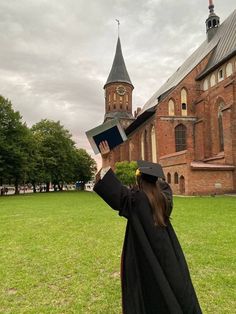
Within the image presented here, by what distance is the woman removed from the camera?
249 centimetres

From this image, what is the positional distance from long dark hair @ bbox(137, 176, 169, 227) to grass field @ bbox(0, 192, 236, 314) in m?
1.93

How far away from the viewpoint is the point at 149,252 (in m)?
2.47

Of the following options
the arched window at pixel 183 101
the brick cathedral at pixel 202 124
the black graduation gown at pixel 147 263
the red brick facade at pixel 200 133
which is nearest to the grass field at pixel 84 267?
the black graduation gown at pixel 147 263

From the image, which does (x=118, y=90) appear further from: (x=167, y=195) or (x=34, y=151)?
(x=167, y=195)

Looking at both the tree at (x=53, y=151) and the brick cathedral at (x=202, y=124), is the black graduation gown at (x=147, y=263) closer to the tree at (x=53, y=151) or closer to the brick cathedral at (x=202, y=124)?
the brick cathedral at (x=202, y=124)

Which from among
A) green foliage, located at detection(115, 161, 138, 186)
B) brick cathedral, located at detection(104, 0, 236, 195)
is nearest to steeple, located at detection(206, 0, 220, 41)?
brick cathedral, located at detection(104, 0, 236, 195)

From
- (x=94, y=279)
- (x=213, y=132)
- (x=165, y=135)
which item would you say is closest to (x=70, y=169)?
(x=165, y=135)

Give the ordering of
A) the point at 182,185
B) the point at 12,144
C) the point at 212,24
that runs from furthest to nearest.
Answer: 1. the point at 12,144
2. the point at 212,24
3. the point at 182,185

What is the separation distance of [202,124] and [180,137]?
2.81 m

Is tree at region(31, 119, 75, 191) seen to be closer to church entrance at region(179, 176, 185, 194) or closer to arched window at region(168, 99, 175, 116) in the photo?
arched window at region(168, 99, 175, 116)

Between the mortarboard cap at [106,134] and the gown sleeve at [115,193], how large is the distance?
329 mm

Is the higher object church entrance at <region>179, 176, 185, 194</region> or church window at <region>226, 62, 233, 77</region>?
church window at <region>226, 62, 233, 77</region>

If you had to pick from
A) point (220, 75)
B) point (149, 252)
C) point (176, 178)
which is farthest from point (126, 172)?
point (149, 252)

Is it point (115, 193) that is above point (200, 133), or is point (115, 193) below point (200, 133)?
below
